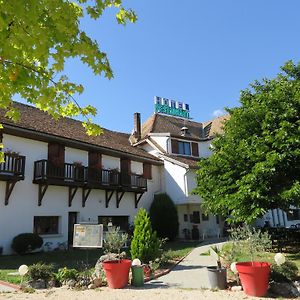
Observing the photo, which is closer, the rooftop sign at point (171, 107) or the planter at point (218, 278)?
the planter at point (218, 278)

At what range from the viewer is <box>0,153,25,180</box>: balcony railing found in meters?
17.3

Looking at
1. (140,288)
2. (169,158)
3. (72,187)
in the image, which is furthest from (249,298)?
(169,158)

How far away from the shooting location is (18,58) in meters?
5.12

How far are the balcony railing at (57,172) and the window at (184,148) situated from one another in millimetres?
12566

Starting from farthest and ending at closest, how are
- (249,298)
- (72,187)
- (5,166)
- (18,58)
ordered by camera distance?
(72,187)
(5,166)
(249,298)
(18,58)

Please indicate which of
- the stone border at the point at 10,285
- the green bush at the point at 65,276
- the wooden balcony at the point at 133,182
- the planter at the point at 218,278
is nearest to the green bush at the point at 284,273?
the planter at the point at 218,278

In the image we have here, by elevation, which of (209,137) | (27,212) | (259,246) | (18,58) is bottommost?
(259,246)

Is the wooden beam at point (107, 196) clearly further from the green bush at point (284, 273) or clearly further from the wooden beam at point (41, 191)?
the green bush at point (284, 273)

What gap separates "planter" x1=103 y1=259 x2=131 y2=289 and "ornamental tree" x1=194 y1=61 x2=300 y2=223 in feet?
20.4

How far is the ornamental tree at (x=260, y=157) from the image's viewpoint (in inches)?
552

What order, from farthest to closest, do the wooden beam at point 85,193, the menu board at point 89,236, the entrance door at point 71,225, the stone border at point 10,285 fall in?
the wooden beam at point 85,193
the entrance door at point 71,225
the menu board at point 89,236
the stone border at point 10,285

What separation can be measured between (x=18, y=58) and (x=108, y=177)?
19116mm

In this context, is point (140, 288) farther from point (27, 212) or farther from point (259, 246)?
point (27, 212)

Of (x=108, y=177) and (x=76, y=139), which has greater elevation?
(x=76, y=139)
